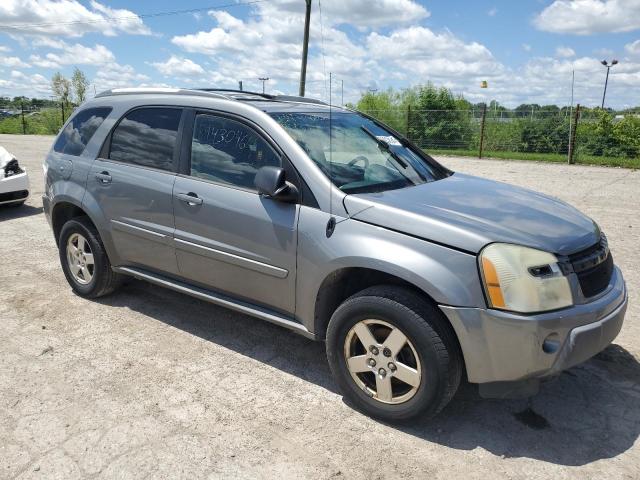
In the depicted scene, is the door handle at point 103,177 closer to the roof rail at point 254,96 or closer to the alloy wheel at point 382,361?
the roof rail at point 254,96

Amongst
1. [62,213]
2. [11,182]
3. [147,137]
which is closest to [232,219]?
[147,137]

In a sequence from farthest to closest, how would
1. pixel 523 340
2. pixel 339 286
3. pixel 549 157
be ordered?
pixel 549 157 → pixel 339 286 → pixel 523 340

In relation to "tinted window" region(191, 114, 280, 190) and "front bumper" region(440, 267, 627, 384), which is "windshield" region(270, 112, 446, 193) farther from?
"front bumper" region(440, 267, 627, 384)

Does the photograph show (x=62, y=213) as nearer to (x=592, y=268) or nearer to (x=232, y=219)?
(x=232, y=219)

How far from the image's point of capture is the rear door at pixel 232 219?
3361 millimetres

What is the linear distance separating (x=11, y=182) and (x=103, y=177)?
4.77 m

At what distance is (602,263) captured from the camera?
305 centimetres

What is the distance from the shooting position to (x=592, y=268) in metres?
2.91

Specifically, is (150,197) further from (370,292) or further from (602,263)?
(602,263)

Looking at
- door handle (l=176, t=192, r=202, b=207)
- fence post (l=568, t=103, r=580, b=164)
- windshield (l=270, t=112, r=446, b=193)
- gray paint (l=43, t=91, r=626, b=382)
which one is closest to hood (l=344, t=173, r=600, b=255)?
gray paint (l=43, t=91, r=626, b=382)

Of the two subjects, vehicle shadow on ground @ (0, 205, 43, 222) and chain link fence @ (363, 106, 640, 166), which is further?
chain link fence @ (363, 106, 640, 166)

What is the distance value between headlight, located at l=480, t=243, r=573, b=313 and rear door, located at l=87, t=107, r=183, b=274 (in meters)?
2.31

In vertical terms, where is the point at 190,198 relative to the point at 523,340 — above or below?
above

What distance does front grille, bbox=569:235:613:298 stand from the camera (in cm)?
280
